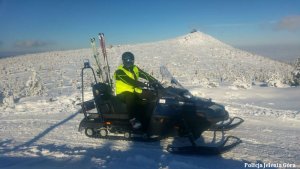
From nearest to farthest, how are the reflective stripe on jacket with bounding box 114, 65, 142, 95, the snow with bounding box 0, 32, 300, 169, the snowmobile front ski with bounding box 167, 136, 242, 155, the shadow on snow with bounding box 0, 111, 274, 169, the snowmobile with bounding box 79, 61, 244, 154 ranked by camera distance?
the shadow on snow with bounding box 0, 111, 274, 169, the snow with bounding box 0, 32, 300, 169, the snowmobile front ski with bounding box 167, 136, 242, 155, the snowmobile with bounding box 79, 61, 244, 154, the reflective stripe on jacket with bounding box 114, 65, 142, 95

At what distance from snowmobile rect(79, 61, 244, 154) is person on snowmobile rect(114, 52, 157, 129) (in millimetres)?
125

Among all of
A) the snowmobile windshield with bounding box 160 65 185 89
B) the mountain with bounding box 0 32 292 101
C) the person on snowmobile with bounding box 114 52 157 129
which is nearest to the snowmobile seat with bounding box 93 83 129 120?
the person on snowmobile with bounding box 114 52 157 129

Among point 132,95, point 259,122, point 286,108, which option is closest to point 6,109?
point 132,95

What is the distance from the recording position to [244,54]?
51.3 metres

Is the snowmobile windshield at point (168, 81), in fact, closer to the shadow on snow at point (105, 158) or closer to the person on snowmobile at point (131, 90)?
the person on snowmobile at point (131, 90)

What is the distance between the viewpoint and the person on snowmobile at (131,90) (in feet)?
25.2

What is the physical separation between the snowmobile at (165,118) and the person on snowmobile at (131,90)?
125 millimetres

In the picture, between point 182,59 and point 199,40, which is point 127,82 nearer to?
point 182,59

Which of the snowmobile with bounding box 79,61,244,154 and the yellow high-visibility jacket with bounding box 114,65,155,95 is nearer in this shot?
the snowmobile with bounding box 79,61,244,154

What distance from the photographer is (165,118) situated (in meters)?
7.34

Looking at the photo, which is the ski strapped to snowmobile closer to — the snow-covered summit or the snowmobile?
the snowmobile

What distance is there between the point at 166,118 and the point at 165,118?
0.07 feet

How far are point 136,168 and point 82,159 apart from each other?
1.12m

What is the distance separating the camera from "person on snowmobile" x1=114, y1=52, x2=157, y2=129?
25.2ft
